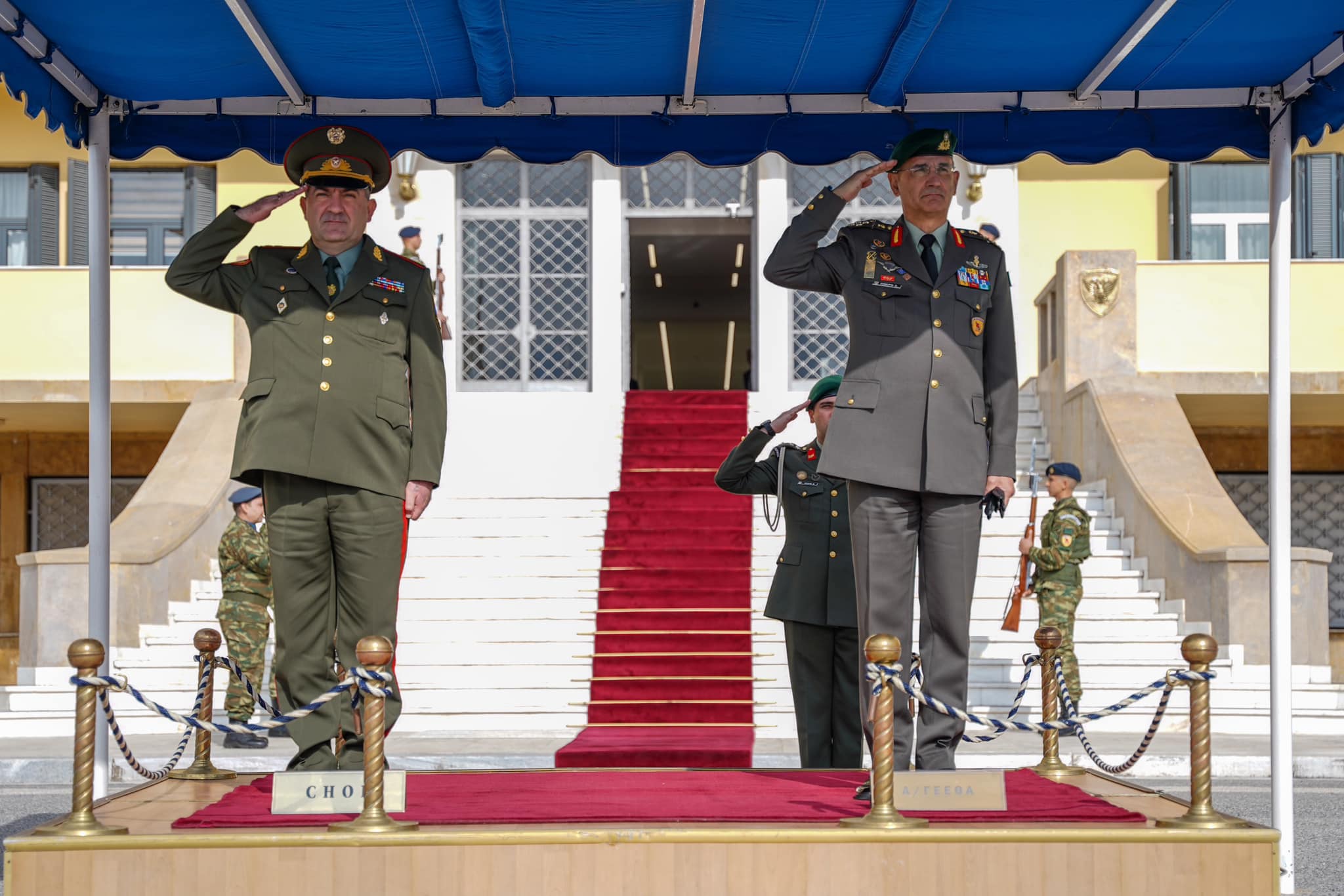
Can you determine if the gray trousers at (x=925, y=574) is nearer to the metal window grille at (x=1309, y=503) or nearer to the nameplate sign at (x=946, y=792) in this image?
the nameplate sign at (x=946, y=792)

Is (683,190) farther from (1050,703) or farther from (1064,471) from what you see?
(1050,703)

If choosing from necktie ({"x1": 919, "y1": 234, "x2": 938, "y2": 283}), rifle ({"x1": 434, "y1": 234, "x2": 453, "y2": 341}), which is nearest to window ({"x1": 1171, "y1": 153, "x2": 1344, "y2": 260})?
rifle ({"x1": 434, "y1": 234, "x2": 453, "y2": 341})

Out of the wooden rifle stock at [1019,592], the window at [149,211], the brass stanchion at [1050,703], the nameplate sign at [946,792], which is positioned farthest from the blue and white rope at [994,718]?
the window at [149,211]

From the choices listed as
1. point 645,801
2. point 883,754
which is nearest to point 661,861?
point 883,754

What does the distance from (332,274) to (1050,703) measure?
294cm

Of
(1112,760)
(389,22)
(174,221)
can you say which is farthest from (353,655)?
(174,221)

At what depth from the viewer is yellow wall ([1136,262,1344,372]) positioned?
17609 millimetres

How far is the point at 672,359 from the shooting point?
113ft

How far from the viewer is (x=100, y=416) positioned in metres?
A: 5.91

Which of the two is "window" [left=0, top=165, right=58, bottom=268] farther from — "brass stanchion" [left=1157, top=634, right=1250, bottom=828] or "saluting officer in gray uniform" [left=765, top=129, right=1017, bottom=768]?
"brass stanchion" [left=1157, top=634, right=1250, bottom=828]

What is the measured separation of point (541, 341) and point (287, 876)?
15.7 metres

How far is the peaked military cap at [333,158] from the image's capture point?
508 centimetres

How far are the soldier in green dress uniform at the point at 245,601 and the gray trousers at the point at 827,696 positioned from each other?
5.19m

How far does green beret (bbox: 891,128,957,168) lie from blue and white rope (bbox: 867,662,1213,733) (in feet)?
5.44
